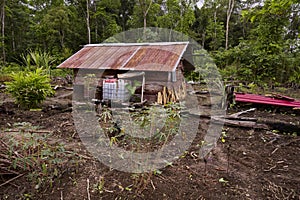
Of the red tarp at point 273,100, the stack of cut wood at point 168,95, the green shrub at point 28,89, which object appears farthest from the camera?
the stack of cut wood at point 168,95

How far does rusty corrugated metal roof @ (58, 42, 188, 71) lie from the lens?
21.9 feet

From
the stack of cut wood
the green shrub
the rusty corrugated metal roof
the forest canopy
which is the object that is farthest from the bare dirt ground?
the forest canopy

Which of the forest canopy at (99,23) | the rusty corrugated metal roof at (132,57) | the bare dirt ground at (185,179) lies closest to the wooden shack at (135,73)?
the rusty corrugated metal roof at (132,57)

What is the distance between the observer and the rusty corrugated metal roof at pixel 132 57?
6676 millimetres

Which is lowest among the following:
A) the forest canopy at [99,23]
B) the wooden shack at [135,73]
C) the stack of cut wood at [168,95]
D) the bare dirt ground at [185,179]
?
the bare dirt ground at [185,179]

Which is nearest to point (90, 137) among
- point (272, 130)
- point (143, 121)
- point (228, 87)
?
point (143, 121)

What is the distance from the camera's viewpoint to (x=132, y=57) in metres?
7.43

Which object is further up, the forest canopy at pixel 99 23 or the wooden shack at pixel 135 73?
the forest canopy at pixel 99 23

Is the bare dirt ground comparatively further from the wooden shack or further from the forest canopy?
the forest canopy

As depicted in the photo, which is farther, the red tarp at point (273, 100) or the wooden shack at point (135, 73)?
the wooden shack at point (135, 73)

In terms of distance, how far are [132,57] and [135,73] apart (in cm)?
72

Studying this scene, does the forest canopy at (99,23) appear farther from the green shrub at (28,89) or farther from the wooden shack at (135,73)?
the green shrub at (28,89)

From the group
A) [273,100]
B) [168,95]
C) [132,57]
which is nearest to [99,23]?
[132,57]

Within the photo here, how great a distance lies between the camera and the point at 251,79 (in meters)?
12.7
